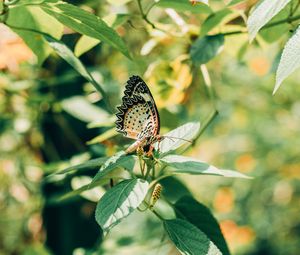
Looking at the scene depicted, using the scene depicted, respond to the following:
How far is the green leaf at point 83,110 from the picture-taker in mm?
1513

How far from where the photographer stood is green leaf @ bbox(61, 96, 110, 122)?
1.51 metres

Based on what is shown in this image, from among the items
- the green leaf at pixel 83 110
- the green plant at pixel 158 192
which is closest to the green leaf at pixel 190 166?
the green plant at pixel 158 192

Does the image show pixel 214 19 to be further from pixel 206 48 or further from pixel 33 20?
pixel 33 20

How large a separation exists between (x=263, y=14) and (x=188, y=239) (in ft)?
1.06

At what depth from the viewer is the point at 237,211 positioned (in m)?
3.01

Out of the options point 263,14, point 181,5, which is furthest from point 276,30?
point 263,14

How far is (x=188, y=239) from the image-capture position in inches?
27.3

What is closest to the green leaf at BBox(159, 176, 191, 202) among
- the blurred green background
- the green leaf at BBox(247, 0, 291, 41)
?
the blurred green background

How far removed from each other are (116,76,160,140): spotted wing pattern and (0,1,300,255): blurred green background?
0.60ft

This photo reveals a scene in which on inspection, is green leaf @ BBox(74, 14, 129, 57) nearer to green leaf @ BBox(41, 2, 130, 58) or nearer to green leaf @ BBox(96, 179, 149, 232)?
green leaf @ BBox(41, 2, 130, 58)

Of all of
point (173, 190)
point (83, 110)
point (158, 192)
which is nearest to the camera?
point (158, 192)

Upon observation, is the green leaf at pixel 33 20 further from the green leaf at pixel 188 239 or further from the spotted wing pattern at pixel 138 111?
the green leaf at pixel 188 239

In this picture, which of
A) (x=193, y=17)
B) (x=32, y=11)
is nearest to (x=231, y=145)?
(x=193, y=17)

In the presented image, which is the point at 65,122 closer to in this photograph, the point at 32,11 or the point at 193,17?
the point at 193,17
